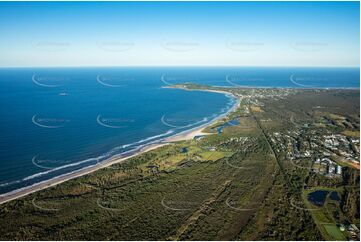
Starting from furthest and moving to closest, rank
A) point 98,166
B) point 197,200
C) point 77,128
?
1. point 77,128
2. point 98,166
3. point 197,200

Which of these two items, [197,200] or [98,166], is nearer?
[197,200]

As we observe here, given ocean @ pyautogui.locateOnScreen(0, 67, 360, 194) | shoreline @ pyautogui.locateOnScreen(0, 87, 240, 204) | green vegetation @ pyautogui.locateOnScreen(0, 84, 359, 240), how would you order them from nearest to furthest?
green vegetation @ pyautogui.locateOnScreen(0, 84, 359, 240) → shoreline @ pyautogui.locateOnScreen(0, 87, 240, 204) → ocean @ pyautogui.locateOnScreen(0, 67, 360, 194)

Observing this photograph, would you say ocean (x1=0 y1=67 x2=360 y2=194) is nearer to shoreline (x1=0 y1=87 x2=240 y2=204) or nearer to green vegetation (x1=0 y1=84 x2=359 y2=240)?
shoreline (x1=0 y1=87 x2=240 y2=204)

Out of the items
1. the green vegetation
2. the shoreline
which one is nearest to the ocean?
the shoreline

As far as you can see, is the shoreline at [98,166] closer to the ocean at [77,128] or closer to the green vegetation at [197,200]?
the ocean at [77,128]

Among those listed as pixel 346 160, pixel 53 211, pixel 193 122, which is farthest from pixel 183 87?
pixel 53 211

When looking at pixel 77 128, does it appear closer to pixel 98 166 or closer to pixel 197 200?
pixel 98 166

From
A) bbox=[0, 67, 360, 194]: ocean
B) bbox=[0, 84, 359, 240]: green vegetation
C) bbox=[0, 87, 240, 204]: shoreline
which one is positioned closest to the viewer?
bbox=[0, 84, 359, 240]: green vegetation

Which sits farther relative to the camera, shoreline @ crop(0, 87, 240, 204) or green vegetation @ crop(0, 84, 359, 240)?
shoreline @ crop(0, 87, 240, 204)

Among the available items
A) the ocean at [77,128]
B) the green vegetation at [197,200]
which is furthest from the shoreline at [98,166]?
the green vegetation at [197,200]

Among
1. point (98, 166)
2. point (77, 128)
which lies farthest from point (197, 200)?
point (77, 128)

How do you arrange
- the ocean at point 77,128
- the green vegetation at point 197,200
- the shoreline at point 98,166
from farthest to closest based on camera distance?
1. the ocean at point 77,128
2. the shoreline at point 98,166
3. the green vegetation at point 197,200
